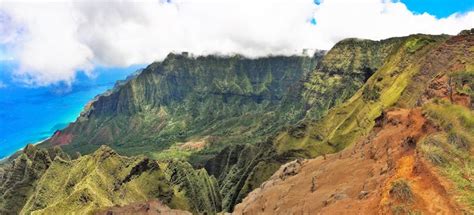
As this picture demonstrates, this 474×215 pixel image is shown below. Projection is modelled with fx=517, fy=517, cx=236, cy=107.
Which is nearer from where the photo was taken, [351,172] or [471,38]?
[351,172]

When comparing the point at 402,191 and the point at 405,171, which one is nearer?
the point at 402,191

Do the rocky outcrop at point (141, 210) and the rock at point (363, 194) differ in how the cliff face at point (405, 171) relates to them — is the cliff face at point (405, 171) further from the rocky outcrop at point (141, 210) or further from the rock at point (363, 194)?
the rocky outcrop at point (141, 210)

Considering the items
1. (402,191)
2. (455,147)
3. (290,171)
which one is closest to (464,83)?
(455,147)

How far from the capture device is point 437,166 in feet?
266

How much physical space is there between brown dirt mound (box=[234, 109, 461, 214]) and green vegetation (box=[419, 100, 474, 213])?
6.42ft

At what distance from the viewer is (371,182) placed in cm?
9700

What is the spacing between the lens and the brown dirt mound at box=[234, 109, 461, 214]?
251 feet

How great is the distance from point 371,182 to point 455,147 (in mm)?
17130

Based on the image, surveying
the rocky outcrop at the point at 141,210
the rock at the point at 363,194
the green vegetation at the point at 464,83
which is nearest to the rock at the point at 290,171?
the rocky outcrop at the point at 141,210

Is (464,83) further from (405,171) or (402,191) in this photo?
(402,191)

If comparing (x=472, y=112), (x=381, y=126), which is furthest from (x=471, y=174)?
(x=381, y=126)

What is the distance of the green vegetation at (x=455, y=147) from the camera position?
75.1 meters

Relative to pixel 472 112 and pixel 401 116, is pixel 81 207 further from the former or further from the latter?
pixel 472 112

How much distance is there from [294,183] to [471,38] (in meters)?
96.7
